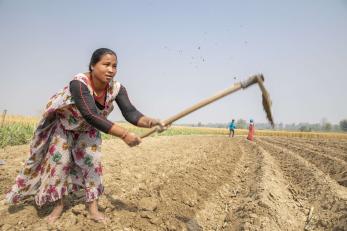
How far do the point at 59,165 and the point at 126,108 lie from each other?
2.65 feet

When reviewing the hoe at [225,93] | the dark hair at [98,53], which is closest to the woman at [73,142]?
the dark hair at [98,53]

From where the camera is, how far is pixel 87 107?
2.74m

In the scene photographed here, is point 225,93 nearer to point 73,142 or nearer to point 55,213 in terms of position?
point 73,142

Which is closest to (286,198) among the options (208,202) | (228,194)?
(228,194)

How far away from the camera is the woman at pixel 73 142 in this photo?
2.92 m

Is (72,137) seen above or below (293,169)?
above

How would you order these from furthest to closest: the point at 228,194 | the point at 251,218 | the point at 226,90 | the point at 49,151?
the point at 228,194 < the point at 251,218 < the point at 49,151 < the point at 226,90

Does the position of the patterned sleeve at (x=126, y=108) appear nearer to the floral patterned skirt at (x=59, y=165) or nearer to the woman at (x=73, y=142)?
the woman at (x=73, y=142)

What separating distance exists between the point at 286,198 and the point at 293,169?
9.88 feet

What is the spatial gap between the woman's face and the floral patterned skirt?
540 mm

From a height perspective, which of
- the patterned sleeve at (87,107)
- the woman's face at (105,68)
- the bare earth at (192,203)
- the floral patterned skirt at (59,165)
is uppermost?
the woman's face at (105,68)

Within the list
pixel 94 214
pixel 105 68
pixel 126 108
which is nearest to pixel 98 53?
pixel 105 68

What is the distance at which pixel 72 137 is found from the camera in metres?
3.16

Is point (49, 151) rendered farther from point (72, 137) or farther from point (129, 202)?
point (129, 202)
